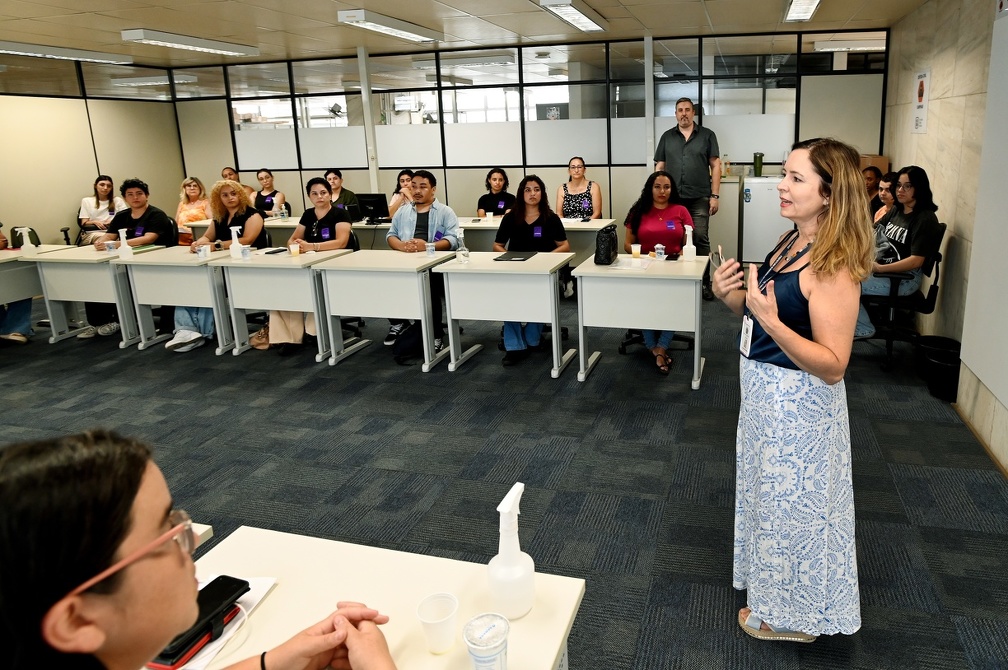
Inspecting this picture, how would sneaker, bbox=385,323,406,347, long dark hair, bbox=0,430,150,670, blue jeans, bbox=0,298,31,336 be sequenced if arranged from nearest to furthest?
long dark hair, bbox=0,430,150,670 < sneaker, bbox=385,323,406,347 < blue jeans, bbox=0,298,31,336

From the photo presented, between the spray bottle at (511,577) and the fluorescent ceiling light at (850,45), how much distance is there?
8007 mm

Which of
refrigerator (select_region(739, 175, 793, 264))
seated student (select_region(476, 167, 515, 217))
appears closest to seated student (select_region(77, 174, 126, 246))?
seated student (select_region(476, 167, 515, 217))

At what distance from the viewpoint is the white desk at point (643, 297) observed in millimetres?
4324

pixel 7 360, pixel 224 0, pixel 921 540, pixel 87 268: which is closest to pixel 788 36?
pixel 224 0

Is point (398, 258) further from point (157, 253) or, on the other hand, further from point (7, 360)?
point (7, 360)

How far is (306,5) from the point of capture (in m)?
5.59

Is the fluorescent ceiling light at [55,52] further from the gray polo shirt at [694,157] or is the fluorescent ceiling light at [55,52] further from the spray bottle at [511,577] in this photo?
the spray bottle at [511,577]

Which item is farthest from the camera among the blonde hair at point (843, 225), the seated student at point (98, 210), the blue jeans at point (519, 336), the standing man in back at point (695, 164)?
the seated student at point (98, 210)

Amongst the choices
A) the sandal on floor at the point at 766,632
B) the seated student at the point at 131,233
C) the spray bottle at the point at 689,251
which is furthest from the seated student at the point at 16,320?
the sandal on floor at the point at 766,632

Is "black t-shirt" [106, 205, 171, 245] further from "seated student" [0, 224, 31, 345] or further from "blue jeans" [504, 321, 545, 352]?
"blue jeans" [504, 321, 545, 352]

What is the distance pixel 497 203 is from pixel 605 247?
11.2 ft

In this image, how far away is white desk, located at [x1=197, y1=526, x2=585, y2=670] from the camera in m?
1.22

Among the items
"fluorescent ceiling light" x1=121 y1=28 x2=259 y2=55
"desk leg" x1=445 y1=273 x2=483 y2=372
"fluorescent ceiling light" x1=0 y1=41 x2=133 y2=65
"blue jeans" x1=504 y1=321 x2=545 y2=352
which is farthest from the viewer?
"fluorescent ceiling light" x1=0 y1=41 x2=133 y2=65

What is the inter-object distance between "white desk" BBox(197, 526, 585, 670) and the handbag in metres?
3.24
